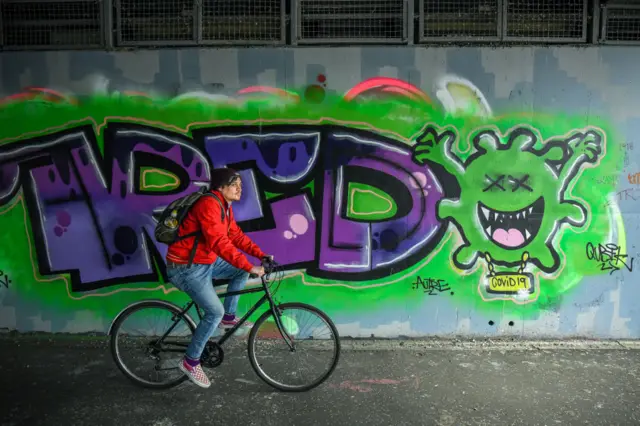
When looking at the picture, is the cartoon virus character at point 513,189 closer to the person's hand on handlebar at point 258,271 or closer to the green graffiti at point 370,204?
the green graffiti at point 370,204

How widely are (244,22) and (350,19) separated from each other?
1131 mm

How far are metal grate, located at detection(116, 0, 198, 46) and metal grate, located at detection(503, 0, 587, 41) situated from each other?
3415 millimetres

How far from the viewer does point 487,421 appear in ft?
12.7

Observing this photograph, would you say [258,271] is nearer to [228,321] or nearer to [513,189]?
[228,321]

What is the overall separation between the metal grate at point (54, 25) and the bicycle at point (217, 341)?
308cm

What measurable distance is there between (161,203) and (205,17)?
2.04 meters

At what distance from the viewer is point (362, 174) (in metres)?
5.35

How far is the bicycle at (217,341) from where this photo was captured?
427 centimetres

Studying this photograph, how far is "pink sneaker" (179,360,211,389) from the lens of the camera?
4.19m

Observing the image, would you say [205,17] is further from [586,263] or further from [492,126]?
[586,263]

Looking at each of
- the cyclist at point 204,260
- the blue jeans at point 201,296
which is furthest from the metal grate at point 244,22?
the blue jeans at point 201,296

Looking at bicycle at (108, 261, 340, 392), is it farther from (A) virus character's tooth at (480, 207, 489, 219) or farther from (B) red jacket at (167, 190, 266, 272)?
(A) virus character's tooth at (480, 207, 489, 219)

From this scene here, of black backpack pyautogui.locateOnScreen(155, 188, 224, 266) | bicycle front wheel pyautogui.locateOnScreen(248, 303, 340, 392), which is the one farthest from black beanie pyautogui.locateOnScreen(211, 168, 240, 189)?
bicycle front wheel pyautogui.locateOnScreen(248, 303, 340, 392)

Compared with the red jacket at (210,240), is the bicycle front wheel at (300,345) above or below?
below
